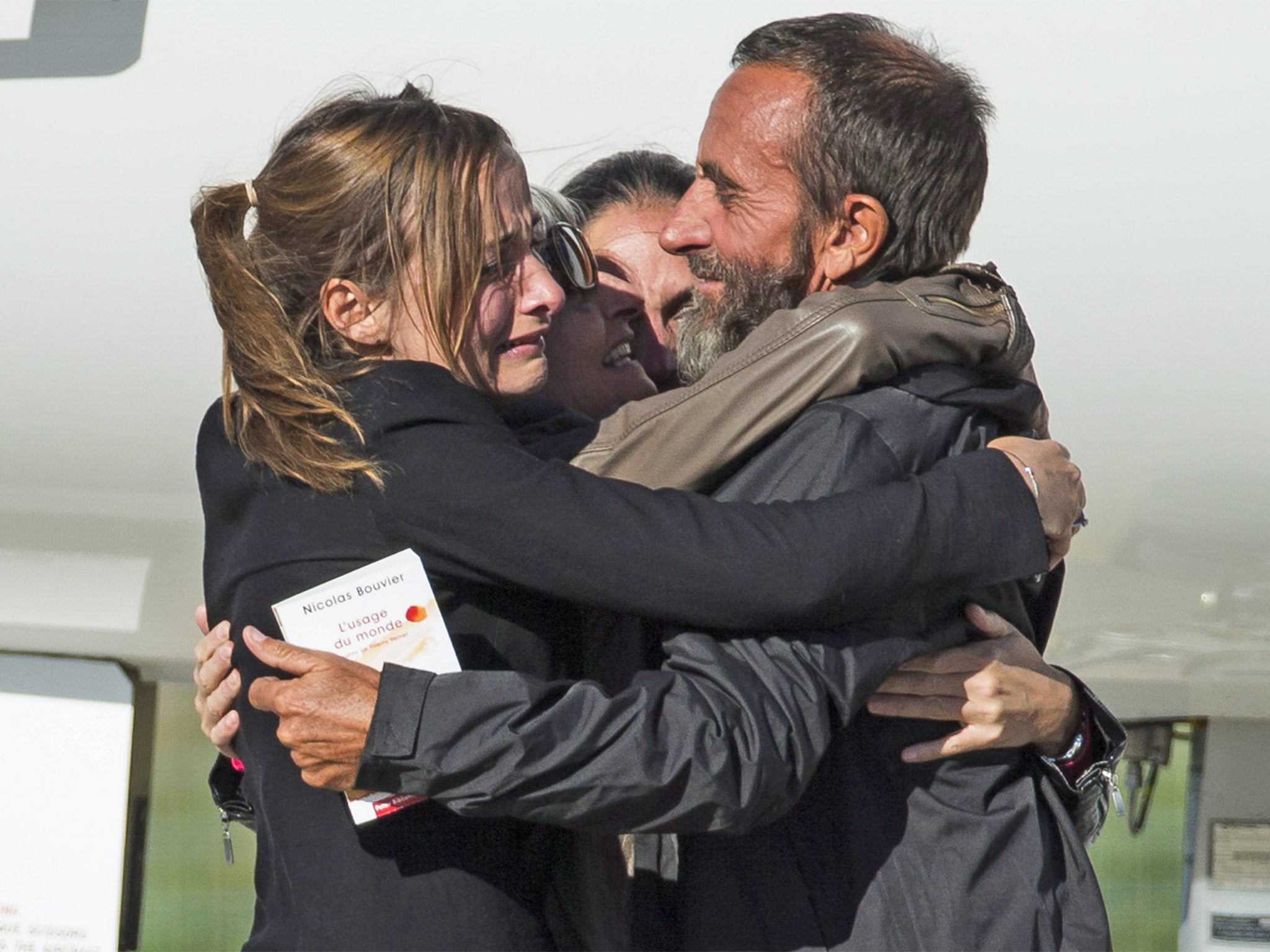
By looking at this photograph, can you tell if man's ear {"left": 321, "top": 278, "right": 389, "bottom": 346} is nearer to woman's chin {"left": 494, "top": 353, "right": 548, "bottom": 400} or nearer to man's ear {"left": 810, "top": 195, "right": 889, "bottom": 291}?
woman's chin {"left": 494, "top": 353, "right": 548, "bottom": 400}

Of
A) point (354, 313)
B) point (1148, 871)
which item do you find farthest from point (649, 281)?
point (1148, 871)

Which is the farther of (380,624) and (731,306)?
(731,306)

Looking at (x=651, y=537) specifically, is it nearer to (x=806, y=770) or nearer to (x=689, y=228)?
(x=806, y=770)

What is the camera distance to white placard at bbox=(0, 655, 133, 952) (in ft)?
9.93

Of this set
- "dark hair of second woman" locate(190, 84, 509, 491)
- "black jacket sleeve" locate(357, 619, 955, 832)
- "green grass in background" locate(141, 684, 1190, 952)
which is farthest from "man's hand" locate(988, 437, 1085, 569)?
"green grass in background" locate(141, 684, 1190, 952)

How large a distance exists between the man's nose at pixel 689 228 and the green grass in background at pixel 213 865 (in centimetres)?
283

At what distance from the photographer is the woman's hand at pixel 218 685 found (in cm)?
177

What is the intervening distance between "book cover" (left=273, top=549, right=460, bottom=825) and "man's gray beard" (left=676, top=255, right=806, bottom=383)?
56cm

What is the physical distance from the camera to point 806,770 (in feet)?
5.03

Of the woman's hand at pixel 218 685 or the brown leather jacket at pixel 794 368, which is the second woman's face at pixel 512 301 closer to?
the brown leather jacket at pixel 794 368

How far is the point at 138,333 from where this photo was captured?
2.95 m

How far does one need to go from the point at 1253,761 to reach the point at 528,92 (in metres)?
2.10

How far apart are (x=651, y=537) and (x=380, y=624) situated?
0.30 m

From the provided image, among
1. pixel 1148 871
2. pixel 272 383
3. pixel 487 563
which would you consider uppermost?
pixel 272 383
